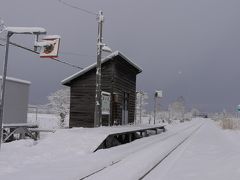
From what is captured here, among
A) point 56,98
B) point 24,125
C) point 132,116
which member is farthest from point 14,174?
point 56,98

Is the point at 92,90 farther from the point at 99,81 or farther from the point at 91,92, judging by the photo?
the point at 99,81

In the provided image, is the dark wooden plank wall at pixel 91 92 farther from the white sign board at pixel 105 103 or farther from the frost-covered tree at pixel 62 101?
the frost-covered tree at pixel 62 101

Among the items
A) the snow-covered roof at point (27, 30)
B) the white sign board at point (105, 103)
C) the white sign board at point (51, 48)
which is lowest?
the white sign board at point (105, 103)

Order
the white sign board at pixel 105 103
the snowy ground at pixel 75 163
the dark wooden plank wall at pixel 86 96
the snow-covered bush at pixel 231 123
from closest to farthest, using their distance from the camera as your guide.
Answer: the snowy ground at pixel 75 163, the white sign board at pixel 105 103, the dark wooden plank wall at pixel 86 96, the snow-covered bush at pixel 231 123

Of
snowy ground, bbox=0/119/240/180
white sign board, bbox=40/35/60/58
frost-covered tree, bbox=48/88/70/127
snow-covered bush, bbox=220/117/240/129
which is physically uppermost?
frost-covered tree, bbox=48/88/70/127

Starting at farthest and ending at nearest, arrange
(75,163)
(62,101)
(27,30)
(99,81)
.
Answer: (62,101)
(99,81)
(27,30)
(75,163)

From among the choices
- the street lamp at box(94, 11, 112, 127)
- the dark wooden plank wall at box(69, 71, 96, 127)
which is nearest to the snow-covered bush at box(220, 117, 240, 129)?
the dark wooden plank wall at box(69, 71, 96, 127)

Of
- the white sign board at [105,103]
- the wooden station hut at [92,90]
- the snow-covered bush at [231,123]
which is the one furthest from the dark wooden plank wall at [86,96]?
the snow-covered bush at [231,123]

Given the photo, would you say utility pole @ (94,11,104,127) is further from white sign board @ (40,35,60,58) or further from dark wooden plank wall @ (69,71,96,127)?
white sign board @ (40,35,60,58)

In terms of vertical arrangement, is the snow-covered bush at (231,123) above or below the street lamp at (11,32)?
below

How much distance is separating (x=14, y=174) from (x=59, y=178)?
1108 millimetres

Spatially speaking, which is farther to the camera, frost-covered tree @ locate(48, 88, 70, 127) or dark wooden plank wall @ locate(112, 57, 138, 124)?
frost-covered tree @ locate(48, 88, 70, 127)

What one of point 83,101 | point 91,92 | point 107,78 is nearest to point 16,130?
point 83,101

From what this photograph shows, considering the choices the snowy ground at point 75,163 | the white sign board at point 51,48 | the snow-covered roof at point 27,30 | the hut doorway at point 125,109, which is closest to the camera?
the snowy ground at point 75,163
